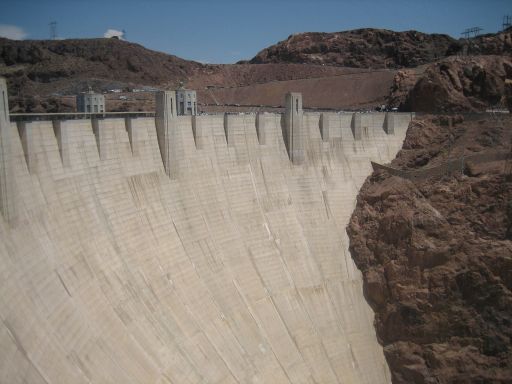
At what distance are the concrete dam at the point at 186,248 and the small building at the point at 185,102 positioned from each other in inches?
379

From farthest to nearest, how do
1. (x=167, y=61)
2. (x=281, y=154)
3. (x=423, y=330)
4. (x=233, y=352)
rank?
(x=167, y=61), (x=281, y=154), (x=423, y=330), (x=233, y=352)

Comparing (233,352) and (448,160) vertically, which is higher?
(448,160)

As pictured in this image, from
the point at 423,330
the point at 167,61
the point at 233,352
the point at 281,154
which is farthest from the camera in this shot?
the point at 167,61

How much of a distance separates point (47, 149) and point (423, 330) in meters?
19.4

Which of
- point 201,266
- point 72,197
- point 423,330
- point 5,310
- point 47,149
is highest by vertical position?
point 47,149

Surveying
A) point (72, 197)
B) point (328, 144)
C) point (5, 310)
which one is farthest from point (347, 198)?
point (5, 310)

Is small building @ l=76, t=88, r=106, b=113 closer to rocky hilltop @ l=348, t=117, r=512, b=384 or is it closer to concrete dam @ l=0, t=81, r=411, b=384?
concrete dam @ l=0, t=81, r=411, b=384

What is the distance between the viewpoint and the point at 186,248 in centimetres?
2514

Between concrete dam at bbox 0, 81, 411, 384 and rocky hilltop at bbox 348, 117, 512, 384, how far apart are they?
3.96 feet

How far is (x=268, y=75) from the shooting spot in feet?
Result: 278

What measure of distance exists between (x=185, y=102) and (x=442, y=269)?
68.5 ft

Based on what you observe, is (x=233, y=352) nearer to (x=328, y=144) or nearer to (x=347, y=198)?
(x=347, y=198)

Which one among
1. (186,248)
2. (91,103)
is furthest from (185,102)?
(186,248)

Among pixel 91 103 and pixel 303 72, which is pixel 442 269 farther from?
pixel 303 72
